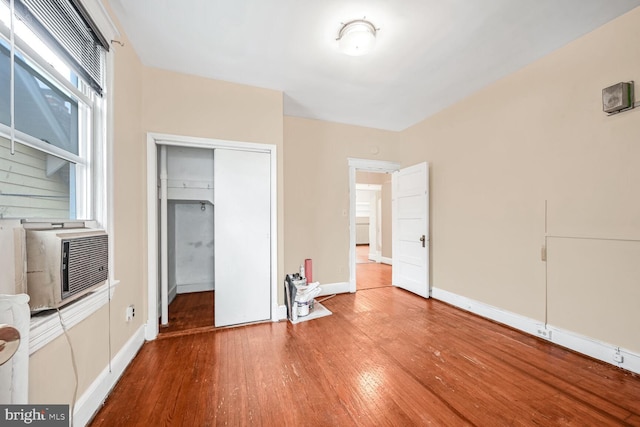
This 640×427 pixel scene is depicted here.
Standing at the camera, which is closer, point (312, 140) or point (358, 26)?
point (358, 26)

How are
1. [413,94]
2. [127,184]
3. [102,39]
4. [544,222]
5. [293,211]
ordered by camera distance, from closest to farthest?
[102,39], [127,184], [544,222], [413,94], [293,211]

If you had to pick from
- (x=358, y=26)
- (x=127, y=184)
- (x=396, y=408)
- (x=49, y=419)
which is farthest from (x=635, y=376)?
(x=127, y=184)

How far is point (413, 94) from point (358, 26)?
1.44m

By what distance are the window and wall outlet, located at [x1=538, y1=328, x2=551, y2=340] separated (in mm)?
3897

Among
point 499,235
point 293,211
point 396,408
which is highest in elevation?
point 293,211

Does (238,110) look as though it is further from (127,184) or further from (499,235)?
(499,235)

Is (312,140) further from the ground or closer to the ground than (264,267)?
further from the ground

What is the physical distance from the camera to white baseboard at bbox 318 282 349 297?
3762 mm

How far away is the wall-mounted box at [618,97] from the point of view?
183 cm

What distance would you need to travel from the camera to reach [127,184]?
202 cm

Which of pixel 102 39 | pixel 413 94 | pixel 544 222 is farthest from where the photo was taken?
pixel 413 94

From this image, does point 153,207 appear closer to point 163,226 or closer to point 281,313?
point 163,226

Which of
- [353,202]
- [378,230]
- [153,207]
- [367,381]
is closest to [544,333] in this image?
[367,381]

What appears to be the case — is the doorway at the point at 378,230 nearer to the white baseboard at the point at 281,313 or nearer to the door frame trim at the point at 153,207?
the white baseboard at the point at 281,313
